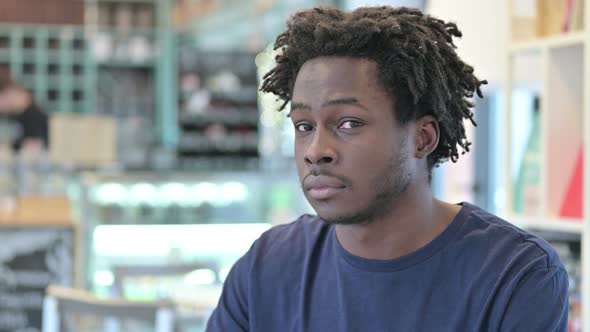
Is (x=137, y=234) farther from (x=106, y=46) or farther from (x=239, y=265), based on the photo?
(x=106, y=46)

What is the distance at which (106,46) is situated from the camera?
8992 mm

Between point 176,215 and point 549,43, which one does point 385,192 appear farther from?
point 176,215

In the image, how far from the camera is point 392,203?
104cm

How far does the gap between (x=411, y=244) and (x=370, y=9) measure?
0.95ft

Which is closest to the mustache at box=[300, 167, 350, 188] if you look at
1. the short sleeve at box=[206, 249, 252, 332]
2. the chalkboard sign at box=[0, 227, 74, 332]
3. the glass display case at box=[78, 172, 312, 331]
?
the short sleeve at box=[206, 249, 252, 332]

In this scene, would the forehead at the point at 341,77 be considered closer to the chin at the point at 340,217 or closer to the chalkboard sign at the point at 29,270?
the chin at the point at 340,217

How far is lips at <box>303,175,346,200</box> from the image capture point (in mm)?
994

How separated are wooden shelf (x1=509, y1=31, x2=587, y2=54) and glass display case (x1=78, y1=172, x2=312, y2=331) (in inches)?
69.4

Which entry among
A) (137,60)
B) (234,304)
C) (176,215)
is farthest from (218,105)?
(234,304)

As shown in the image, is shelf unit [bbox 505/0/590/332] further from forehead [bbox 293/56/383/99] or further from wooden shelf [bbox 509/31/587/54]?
forehead [bbox 293/56/383/99]

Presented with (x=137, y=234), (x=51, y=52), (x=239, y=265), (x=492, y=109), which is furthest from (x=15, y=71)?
(x=239, y=265)

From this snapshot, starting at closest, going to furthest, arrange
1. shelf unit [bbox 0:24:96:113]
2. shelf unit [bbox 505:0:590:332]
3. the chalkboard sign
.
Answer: shelf unit [bbox 505:0:590:332] → the chalkboard sign → shelf unit [bbox 0:24:96:113]

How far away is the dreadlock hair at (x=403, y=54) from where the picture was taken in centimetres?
101

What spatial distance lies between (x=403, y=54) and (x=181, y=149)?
7041 millimetres
